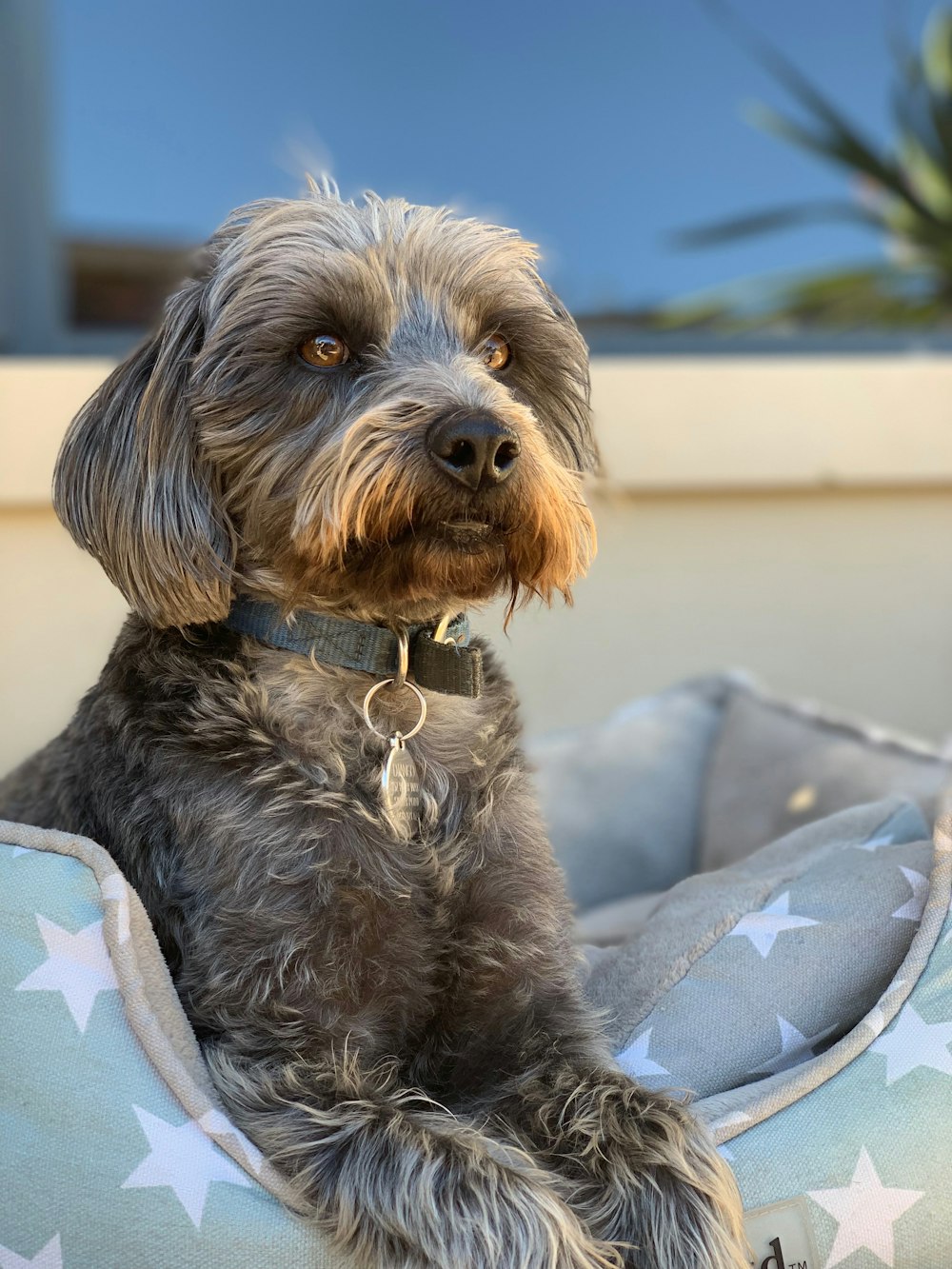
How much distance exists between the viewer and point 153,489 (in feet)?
4.97

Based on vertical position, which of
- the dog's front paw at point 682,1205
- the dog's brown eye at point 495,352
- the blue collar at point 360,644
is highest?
the dog's brown eye at point 495,352

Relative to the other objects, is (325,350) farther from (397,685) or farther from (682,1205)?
(682,1205)

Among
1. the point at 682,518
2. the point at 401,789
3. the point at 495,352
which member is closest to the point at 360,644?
the point at 401,789

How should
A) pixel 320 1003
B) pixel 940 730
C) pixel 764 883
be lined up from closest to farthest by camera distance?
pixel 320 1003, pixel 764 883, pixel 940 730

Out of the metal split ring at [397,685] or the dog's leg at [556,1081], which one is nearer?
the dog's leg at [556,1081]

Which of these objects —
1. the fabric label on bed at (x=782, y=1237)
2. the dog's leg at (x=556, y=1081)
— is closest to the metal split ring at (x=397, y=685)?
the dog's leg at (x=556, y=1081)

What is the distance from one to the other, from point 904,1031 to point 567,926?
0.45 meters

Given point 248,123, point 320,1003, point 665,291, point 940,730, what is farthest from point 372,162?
point 320,1003

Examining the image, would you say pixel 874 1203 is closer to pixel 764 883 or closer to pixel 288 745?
pixel 764 883

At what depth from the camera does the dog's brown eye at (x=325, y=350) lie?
61.5 inches

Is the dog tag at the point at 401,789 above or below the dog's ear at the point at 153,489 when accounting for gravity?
below

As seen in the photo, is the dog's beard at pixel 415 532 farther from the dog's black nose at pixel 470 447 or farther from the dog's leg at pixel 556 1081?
the dog's leg at pixel 556 1081

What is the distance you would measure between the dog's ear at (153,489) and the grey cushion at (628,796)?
1474 mm

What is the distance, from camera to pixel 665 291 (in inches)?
174
